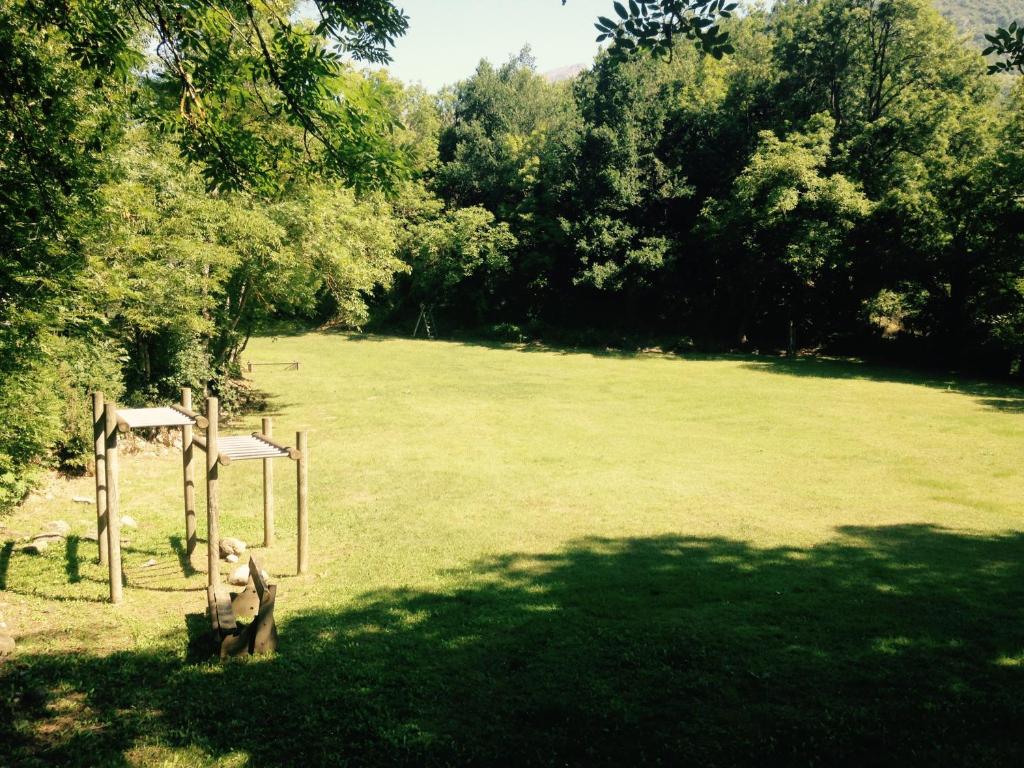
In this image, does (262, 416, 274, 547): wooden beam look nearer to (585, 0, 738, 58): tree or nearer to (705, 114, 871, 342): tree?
(585, 0, 738, 58): tree

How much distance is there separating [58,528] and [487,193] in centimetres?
4630

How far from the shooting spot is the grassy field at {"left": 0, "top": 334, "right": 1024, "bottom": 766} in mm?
5715

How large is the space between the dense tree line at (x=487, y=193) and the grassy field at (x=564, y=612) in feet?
12.9

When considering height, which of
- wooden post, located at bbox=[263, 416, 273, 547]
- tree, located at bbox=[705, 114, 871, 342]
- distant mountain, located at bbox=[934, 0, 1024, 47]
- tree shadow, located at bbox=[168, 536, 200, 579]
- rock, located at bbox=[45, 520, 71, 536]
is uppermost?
distant mountain, located at bbox=[934, 0, 1024, 47]

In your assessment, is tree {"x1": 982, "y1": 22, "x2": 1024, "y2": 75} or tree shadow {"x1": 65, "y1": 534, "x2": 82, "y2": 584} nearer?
tree {"x1": 982, "y1": 22, "x2": 1024, "y2": 75}

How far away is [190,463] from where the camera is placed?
34.7ft

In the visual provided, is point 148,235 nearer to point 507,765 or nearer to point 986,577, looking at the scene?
point 507,765

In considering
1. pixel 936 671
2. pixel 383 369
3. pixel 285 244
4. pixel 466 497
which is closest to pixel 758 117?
pixel 383 369

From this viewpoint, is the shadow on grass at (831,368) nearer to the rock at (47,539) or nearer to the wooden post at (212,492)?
the wooden post at (212,492)

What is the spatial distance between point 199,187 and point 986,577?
57.3 feet

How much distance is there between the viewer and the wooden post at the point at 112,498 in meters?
8.55

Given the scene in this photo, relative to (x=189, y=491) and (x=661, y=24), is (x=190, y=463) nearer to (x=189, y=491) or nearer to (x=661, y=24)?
(x=189, y=491)

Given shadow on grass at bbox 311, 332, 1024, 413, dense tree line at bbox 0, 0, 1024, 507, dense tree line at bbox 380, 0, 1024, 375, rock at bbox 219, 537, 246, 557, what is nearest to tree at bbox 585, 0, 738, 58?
dense tree line at bbox 0, 0, 1024, 507

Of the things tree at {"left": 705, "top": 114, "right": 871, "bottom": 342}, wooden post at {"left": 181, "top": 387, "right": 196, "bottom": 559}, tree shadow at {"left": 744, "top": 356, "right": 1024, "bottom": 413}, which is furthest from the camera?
tree at {"left": 705, "top": 114, "right": 871, "bottom": 342}
